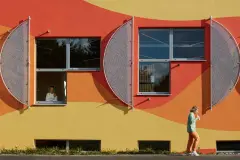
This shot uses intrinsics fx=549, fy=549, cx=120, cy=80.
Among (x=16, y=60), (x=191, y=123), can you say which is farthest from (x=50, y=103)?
(x=191, y=123)

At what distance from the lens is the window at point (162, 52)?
51.1ft

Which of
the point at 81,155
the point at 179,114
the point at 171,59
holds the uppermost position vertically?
the point at 171,59

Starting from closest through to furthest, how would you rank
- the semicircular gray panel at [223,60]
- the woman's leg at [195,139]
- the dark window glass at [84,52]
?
the woman's leg at [195,139] < the semicircular gray panel at [223,60] < the dark window glass at [84,52]

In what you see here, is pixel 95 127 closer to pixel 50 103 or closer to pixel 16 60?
pixel 50 103

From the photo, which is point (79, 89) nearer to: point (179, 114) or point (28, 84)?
point (28, 84)

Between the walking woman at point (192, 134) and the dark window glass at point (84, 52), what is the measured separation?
10.2ft

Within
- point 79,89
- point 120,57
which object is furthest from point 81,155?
point 120,57

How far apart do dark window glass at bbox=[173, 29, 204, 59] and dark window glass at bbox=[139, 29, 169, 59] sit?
0.93 feet

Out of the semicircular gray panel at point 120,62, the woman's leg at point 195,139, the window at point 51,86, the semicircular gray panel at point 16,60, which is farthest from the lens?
the window at point 51,86

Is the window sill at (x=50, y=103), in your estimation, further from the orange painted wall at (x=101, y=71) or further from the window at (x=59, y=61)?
the orange painted wall at (x=101, y=71)

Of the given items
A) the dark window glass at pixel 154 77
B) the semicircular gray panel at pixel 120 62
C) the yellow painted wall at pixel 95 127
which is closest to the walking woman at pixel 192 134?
the yellow painted wall at pixel 95 127

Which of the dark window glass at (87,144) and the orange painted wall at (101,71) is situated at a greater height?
the orange painted wall at (101,71)

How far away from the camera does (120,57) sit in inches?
611

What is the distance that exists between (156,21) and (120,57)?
4.71 feet
